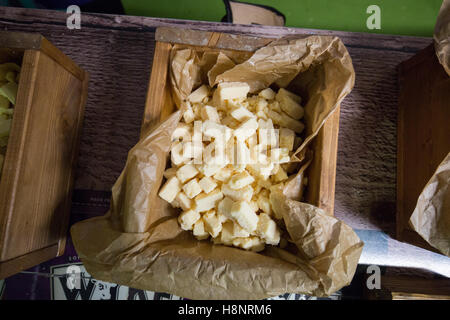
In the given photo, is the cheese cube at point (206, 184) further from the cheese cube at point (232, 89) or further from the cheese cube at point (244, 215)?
the cheese cube at point (232, 89)

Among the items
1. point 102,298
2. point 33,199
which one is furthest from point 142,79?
point 102,298

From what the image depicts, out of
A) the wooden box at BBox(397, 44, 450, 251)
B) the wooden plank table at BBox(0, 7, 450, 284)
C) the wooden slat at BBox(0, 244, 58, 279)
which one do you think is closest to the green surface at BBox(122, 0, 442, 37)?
the wooden plank table at BBox(0, 7, 450, 284)

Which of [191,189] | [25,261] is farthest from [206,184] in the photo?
[25,261]

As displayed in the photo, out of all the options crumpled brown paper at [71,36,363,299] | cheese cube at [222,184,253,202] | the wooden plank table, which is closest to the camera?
crumpled brown paper at [71,36,363,299]

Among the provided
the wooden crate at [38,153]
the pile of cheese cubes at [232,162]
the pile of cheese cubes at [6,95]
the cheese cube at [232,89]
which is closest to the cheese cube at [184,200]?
the pile of cheese cubes at [232,162]

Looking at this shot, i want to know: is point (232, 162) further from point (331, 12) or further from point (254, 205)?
point (331, 12)

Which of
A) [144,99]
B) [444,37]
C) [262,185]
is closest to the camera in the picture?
[444,37]

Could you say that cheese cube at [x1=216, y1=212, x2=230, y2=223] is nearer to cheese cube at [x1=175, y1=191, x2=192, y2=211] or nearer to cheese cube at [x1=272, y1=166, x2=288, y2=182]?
cheese cube at [x1=175, y1=191, x2=192, y2=211]
